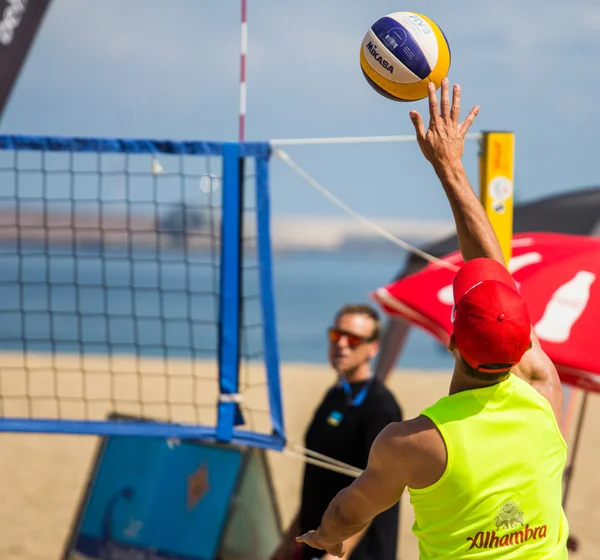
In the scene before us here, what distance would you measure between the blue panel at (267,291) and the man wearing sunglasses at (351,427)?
0.98 feet

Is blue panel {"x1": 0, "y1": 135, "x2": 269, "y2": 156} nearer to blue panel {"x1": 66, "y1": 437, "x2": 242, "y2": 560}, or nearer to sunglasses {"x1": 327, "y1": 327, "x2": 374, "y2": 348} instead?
sunglasses {"x1": 327, "y1": 327, "x2": 374, "y2": 348}

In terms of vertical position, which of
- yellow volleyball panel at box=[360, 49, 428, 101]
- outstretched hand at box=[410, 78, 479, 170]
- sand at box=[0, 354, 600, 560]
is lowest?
sand at box=[0, 354, 600, 560]

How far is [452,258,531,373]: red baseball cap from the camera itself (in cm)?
190

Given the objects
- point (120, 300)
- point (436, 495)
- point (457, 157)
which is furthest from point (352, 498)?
point (120, 300)

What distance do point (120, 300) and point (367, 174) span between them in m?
40.2

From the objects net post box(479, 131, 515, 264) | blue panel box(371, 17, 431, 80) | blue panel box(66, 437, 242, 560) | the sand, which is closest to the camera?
blue panel box(371, 17, 431, 80)

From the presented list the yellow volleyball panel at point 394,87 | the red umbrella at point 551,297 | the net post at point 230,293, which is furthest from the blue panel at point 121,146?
the red umbrella at point 551,297

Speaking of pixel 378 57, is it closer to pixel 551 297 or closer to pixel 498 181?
pixel 498 181

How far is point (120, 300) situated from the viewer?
42438 mm

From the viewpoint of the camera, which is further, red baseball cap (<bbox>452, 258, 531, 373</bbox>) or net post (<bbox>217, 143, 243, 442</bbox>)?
net post (<bbox>217, 143, 243, 442</bbox>)

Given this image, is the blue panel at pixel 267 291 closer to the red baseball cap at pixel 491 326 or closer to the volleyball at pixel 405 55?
the volleyball at pixel 405 55

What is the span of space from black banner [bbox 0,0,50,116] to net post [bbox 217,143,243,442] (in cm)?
94

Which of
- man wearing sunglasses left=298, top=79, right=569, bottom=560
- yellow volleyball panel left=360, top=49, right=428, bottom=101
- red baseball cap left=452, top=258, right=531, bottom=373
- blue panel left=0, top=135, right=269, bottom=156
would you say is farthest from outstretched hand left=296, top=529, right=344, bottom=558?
blue panel left=0, top=135, right=269, bottom=156

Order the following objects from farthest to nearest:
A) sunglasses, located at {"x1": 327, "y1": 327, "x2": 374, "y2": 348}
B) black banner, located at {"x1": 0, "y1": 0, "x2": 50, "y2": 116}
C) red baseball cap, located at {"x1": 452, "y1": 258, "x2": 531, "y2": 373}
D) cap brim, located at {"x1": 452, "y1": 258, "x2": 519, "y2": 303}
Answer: sunglasses, located at {"x1": 327, "y1": 327, "x2": 374, "y2": 348} → black banner, located at {"x1": 0, "y1": 0, "x2": 50, "y2": 116} → cap brim, located at {"x1": 452, "y1": 258, "x2": 519, "y2": 303} → red baseball cap, located at {"x1": 452, "y1": 258, "x2": 531, "y2": 373}
